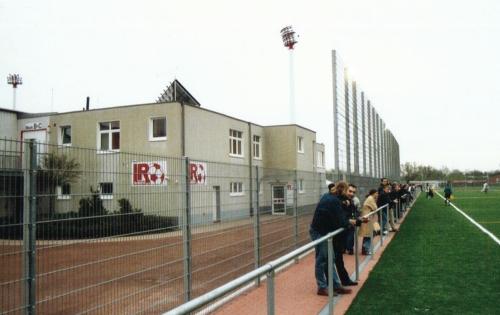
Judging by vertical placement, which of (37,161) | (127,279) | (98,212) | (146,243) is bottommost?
(127,279)

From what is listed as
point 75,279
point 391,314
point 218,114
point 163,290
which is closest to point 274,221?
point 391,314

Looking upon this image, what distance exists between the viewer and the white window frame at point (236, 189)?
682 cm

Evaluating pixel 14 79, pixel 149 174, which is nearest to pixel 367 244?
pixel 149 174

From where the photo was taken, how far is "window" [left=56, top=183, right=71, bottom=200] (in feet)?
12.0

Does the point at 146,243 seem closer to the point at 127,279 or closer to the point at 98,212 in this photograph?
the point at 127,279

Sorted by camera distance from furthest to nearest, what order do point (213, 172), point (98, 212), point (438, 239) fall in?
1. point (438, 239)
2. point (213, 172)
3. point (98, 212)

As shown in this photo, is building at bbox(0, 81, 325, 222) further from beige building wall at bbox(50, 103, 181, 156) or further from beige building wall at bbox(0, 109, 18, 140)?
beige building wall at bbox(0, 109, 18, 140)

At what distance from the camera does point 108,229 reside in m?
Answer: 4.16

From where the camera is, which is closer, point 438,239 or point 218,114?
point 438,239

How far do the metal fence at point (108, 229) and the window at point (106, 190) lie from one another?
1 cm

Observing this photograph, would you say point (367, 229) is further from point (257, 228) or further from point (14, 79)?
point (14, 79)

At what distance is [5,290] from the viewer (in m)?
3.20

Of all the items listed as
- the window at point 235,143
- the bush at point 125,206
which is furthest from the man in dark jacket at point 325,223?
the window at point 235,143

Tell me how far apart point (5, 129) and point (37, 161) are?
26.9 m
